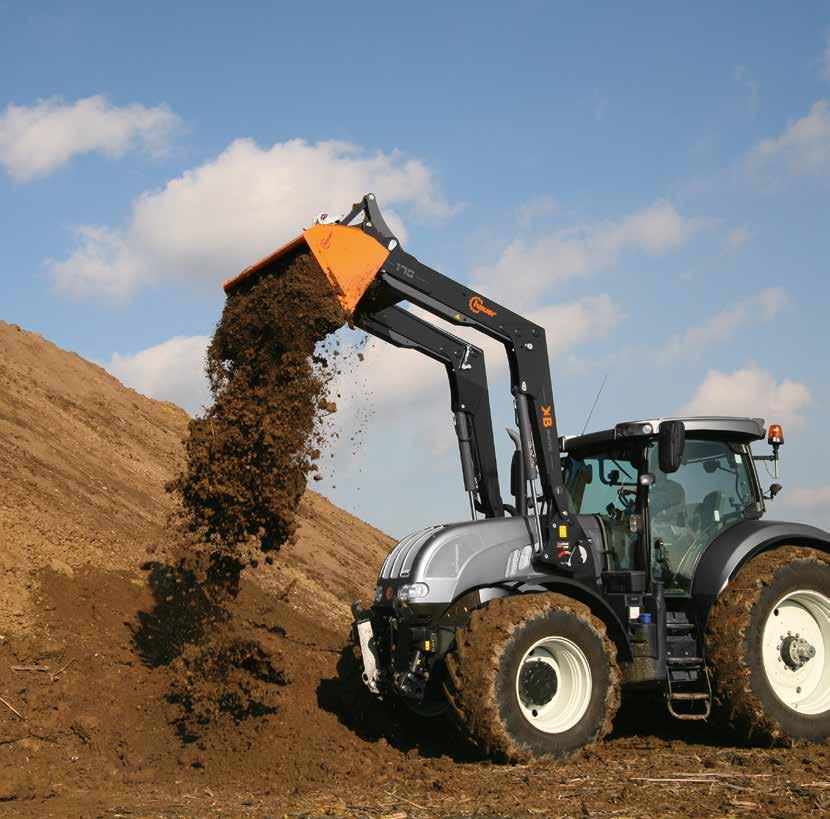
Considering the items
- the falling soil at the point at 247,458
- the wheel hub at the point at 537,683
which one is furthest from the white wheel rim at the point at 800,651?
the falling soil at the point at 247,458

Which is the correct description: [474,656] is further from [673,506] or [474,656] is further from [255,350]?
[255,350]

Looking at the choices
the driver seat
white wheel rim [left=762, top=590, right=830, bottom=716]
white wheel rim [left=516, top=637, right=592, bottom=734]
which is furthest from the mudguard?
white wheel rim [left=516, top=637, right=592, bottom=734]

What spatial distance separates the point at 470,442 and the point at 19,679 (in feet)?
15.2

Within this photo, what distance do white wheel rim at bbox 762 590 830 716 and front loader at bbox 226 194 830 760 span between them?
0.02 meters

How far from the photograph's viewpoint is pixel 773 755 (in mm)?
7152

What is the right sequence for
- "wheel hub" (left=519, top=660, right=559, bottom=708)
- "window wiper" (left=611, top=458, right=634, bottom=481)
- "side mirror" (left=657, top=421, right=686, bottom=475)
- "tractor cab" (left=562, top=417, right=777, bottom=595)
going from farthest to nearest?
1. "window wiper" (left=611, top=458, right=634, bottom=481)
2. "tractor cab" (left=562, top=417, right=777, bottom=595)
3. "side mirror" (left=657, top=421, right=686, bottom=475)
4. "wheel hub" (left=519, top=660, right=559, bottom=708)

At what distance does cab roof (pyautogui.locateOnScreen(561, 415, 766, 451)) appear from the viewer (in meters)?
8.12

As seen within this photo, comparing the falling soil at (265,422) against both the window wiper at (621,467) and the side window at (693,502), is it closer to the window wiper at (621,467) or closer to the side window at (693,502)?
the window wiper at (621,467)

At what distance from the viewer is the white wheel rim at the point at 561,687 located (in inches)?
281

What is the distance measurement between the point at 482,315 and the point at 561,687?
3042 millimetres

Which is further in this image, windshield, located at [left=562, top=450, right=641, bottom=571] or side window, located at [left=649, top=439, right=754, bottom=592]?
windshield, located at [left=562, top=450, right=641, bottom=571]

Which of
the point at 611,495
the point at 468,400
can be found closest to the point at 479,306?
the point at 468,400

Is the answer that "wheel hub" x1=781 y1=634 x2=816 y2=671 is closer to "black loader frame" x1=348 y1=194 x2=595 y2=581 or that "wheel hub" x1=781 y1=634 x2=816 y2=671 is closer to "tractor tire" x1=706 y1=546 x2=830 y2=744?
"tractor tire" x1=706 y1=546 x2=830 y2=744

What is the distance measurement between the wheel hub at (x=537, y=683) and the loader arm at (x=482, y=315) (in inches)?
35.6
